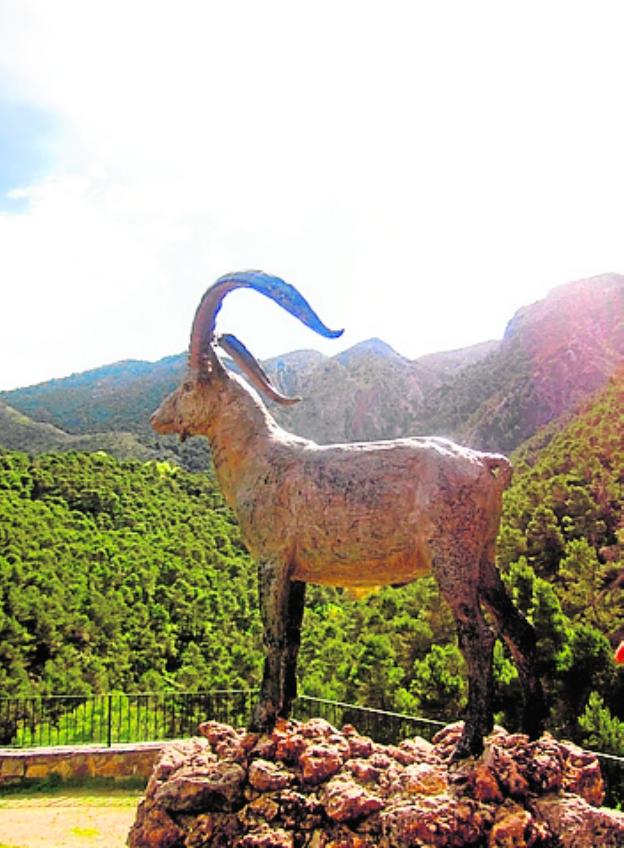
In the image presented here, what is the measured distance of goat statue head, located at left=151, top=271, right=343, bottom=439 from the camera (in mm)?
7410

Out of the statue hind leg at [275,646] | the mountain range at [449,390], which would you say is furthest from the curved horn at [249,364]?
the mountain range at [449,390]

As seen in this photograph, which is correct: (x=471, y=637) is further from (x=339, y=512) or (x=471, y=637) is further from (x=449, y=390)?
(x=449, y=390)

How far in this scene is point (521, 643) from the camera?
20.8ft

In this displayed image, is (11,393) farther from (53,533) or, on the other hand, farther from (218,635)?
(218,635)

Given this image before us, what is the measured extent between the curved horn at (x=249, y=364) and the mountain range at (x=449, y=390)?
55.0 m

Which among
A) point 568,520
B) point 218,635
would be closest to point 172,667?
point 218,635

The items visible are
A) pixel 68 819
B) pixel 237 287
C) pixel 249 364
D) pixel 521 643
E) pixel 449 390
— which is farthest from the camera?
pixel 449 390

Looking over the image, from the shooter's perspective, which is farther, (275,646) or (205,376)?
(205,376)

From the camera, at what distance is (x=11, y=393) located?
14425 centimetres

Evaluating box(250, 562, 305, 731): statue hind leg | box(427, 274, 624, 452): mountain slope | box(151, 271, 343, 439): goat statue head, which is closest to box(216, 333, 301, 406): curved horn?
box(151, 271, 343, 439): goat statue head

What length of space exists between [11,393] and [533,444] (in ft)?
380

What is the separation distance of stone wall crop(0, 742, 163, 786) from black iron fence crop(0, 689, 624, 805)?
625mm

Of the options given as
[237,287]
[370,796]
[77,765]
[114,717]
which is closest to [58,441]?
[114,717]

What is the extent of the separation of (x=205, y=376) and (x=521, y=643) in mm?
3576
